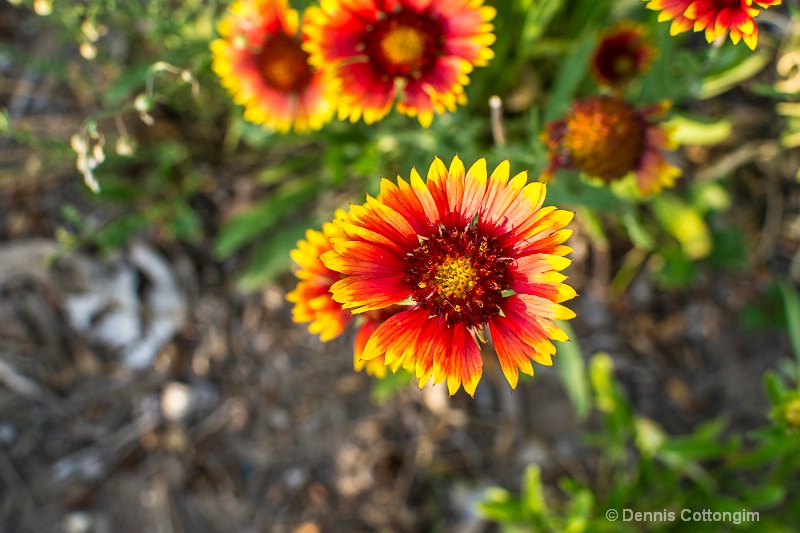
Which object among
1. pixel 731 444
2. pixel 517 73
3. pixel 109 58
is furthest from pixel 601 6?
pixel 109 58

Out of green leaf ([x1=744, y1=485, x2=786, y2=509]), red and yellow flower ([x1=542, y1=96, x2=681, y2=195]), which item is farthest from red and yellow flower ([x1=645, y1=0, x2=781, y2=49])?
green leaf ([x1=744, y1=485, x2=786, y2=509])

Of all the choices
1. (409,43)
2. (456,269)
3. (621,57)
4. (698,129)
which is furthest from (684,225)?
(456,269)

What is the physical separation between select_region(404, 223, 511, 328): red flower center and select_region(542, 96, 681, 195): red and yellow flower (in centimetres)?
39

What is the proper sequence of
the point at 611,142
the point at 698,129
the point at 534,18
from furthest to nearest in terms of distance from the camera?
the point at 698,129 < the point at 534,18 < the point at 611,142

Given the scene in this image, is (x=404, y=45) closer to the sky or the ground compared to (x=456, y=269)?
closer to the sky

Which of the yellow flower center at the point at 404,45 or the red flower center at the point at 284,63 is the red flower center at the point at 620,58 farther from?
the red flower center at the point at 284,63

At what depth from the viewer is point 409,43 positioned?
1.75 m

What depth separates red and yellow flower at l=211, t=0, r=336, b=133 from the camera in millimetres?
2023

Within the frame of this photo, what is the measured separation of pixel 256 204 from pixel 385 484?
1382 millimetres

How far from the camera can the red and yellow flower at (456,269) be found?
126 centimetres

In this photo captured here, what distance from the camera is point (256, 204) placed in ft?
9.50

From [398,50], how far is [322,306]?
76 cm

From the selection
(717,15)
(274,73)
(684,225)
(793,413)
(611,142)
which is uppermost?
(274,73)

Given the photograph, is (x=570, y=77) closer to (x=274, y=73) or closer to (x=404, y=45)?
(x=404, y=45)
